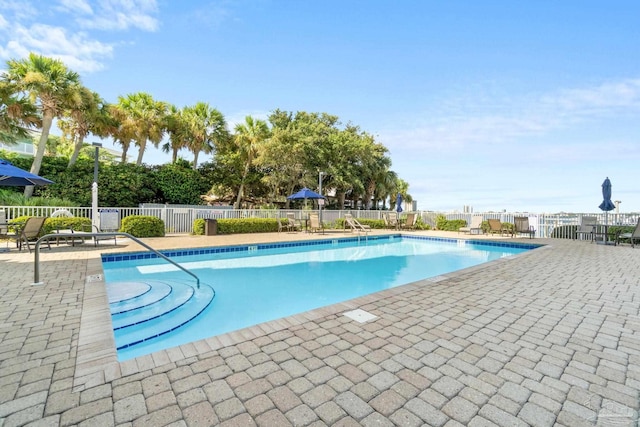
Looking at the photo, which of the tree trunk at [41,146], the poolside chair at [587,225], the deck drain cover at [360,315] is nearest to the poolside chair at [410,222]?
the poolside chair at [587,225]

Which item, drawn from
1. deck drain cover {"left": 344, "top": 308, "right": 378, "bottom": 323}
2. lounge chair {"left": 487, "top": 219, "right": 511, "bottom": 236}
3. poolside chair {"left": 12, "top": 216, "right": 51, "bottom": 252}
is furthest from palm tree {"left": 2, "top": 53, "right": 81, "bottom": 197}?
lounge chair {"left": 487, "top": 219, "right": 511, "bottom": 236}

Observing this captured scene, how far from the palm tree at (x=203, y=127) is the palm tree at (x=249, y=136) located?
3.46ft

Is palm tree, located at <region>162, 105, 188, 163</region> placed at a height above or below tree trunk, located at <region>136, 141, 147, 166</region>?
above

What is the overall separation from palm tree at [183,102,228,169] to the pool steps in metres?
15.1

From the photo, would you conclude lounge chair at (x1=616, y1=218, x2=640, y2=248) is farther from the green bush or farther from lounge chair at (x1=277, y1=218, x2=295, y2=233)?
the green bush

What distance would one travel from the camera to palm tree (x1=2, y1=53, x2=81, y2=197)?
12492mm

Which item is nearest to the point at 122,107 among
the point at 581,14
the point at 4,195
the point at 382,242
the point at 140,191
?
the point at 140,191

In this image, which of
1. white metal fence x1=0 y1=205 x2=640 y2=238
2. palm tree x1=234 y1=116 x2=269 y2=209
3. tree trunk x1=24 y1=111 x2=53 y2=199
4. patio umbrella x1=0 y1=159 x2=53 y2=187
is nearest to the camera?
patio umbrella x1=0 y1=159 x2=53 y2=187

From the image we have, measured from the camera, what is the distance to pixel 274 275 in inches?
262

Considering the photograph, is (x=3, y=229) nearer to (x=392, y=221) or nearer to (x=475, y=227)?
(x=392, y=221)

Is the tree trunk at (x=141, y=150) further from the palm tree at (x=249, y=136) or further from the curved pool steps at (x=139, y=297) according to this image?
the curved pool steps at (x=139, y=297)

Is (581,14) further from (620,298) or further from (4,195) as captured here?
(4,195)

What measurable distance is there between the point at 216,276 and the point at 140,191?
12962 millimetres

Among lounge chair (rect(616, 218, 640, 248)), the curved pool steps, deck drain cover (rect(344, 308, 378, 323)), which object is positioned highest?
lounge chair (rect(616, 218, 640, 248))
